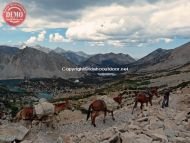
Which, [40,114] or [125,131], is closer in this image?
[125,131]

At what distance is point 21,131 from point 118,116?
991cm

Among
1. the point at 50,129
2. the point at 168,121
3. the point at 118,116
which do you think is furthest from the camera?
the point at 118,116

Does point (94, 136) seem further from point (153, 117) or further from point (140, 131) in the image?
point (153, 117)

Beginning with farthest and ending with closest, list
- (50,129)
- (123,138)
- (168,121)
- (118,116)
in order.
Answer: (118,116) < (50,129) < (168,121) < (123,138)

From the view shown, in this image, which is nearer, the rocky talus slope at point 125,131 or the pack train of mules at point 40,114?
the rocky talus slope at point 125,131

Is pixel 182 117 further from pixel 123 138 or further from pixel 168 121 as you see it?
→ pixel 123 138

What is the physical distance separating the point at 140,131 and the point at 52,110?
10.4 metres

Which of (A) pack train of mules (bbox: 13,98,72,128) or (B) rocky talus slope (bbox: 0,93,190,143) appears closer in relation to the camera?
(B) rocky talus slope (bbox: 0,93,190,143)

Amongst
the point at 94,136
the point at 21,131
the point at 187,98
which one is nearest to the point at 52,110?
the point at 21,131

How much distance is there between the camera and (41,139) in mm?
29031

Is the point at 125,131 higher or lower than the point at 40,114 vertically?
lower

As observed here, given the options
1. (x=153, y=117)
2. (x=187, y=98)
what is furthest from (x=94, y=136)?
(x=187, y=98)

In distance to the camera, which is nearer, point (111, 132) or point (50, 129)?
point (111, 132)

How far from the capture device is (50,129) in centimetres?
3288
